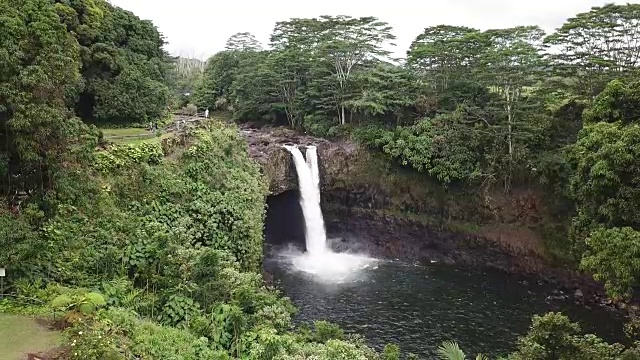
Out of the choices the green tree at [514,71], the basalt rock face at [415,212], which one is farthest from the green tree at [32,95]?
the green tree at [514,71]

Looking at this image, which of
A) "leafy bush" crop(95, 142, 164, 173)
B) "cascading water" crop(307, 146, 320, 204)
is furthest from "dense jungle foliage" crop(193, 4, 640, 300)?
"leafy bush" crop(95, 142, 164, 173)

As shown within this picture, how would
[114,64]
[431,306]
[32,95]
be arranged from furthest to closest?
[114,64], [431,306], [32,95]

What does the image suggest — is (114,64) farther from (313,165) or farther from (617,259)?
(617,259)

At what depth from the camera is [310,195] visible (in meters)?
29.8

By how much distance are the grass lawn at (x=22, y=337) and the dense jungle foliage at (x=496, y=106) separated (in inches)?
624

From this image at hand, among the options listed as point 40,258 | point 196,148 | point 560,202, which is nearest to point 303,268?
point 196,148

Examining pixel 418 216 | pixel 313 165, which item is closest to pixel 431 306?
pixel 418 216

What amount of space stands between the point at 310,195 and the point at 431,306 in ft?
35.6

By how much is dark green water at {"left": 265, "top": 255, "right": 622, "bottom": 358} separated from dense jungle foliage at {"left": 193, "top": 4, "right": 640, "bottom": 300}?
283 cm


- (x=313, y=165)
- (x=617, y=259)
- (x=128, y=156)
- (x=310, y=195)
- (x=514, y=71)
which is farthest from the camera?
(x=313, y=165)

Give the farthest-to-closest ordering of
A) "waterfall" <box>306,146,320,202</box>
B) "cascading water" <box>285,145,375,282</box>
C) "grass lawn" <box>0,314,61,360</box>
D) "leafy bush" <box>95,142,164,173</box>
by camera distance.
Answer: "waterfall" <box>306,146,320,202</box>
"cascading water" <box>285,145,375,282</box>
"leafy bush" <box>95,142,164,173</box>
"grass lawn" <box>0,314,61,360</box>

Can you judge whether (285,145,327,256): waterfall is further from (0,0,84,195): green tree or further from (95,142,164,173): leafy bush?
(0,0,84,195): green tree

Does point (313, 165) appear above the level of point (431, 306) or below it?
above

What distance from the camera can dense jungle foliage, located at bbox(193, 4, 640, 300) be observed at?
17.5 meters
